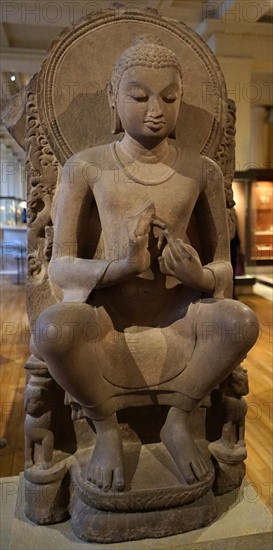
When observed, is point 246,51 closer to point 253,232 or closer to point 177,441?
point 253,232

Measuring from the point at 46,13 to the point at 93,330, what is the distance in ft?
14.8

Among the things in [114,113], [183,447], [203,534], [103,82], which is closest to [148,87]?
[114,113]

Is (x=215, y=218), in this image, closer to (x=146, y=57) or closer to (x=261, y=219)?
(x=146, y=57)

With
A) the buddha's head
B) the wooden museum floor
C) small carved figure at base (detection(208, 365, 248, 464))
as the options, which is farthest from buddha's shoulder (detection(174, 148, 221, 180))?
the wooden museum floor

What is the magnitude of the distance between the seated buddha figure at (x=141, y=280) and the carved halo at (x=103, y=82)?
24 centimetres

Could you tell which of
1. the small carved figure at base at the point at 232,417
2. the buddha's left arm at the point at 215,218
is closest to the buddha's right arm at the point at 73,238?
the buddha's left arm at the point at 215,218

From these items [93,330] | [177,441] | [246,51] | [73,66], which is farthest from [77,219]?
[246,51]

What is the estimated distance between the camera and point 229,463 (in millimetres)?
2135

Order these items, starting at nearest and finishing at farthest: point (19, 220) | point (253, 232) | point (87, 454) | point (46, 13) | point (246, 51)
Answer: point (87, 454) → point (46, 13) → point (246, 51) → point (253, 232) → point (19, 220)

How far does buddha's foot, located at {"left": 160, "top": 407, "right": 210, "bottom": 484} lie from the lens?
73.5 inches

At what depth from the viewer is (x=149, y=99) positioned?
1.84 m

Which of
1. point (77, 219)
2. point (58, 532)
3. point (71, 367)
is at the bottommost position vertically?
point (58, 532)

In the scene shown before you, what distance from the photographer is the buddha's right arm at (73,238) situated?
189 cm

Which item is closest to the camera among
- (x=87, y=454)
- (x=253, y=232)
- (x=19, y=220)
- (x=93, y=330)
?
(x=93, y=330)
